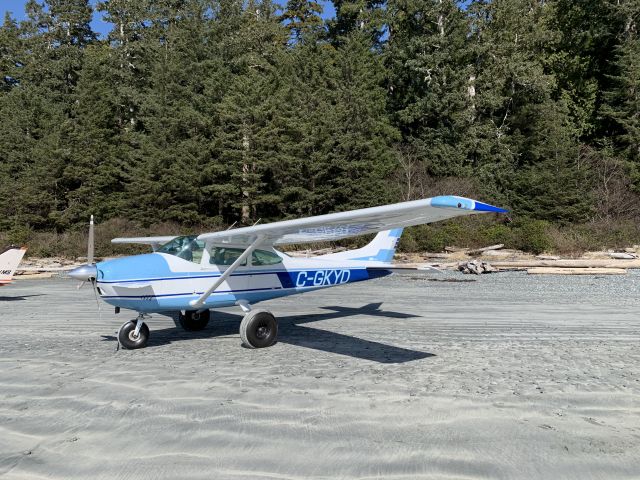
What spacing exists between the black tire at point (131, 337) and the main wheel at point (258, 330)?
1.50 meters

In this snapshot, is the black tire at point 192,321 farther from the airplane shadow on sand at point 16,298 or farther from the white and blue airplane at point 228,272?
the airplane shadow on sand at point 16,298

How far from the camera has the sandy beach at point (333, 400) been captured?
3828 mm

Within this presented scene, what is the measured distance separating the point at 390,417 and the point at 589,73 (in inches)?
2087

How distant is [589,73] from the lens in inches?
1925

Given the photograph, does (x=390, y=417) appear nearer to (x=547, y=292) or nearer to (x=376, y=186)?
(x=547, y=292)

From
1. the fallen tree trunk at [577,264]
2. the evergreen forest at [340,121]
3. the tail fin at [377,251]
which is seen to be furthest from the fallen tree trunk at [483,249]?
the tail fin at [377,251]

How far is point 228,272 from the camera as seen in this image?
27.6 feet

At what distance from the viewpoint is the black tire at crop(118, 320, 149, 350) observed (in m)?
7.98

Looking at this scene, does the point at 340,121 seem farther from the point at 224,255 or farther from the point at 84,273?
the point at 84,273

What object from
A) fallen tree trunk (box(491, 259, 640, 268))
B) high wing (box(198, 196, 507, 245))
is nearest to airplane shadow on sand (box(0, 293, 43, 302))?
high wing (box(198, 196, 507, 245))

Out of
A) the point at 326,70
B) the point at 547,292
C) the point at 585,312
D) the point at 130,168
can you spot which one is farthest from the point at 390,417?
the point at 326,70

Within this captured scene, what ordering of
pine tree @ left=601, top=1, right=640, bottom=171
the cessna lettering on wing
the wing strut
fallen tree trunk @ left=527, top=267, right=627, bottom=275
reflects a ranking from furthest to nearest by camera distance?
pine tree @ left=601, top=1, right=640, bottom=171, fallen tree trunk @ left=527, top=267, right=627, bottom=275, the cessna lettering on wing, the wing strut

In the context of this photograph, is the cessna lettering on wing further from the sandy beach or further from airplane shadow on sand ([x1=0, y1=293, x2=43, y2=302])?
airplane shadow on sand ([x1=0, y1=293, x2=43, y2=302])

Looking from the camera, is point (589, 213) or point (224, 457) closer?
point (224, 457)
